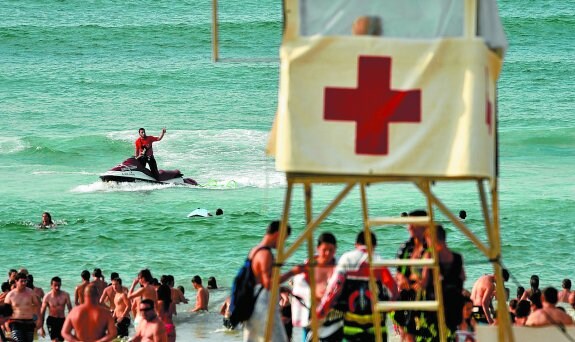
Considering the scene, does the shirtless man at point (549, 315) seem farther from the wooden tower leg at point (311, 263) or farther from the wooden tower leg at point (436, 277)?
the wooden tower leg at point (311, 263)

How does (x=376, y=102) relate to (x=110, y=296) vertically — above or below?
above

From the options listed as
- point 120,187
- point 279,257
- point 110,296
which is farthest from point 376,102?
point 120,187

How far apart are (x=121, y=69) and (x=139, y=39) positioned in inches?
165

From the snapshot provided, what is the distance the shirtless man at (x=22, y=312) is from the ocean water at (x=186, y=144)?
2.29 meters

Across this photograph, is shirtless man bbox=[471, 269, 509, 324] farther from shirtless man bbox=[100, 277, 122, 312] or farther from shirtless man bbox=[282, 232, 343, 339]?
shirtless man bbox=[282, 232, 343, 339]

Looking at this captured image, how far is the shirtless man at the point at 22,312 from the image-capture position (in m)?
15.6

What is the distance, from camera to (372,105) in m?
7.68

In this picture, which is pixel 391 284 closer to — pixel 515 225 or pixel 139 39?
pixel 515 225

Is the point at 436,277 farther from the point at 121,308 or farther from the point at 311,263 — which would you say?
the point at 121,308

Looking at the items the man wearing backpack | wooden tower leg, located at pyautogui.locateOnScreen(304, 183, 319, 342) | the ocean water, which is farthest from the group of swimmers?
wooden tower leg, located at pyautogui.locateOnScreen(304, 183, 319, 342)

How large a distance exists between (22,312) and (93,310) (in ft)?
12.7

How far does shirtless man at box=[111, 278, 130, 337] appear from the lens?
1697 centimetres

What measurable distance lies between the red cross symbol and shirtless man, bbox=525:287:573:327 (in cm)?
321

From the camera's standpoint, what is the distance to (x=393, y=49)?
25.3 ft
